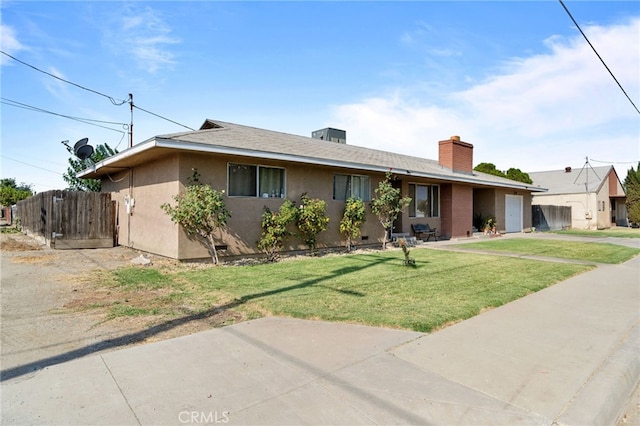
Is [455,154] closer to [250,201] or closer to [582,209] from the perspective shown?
[250,201]

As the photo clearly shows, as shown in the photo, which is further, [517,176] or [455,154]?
[517,176]

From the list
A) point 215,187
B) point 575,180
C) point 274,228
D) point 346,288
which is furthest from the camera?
point 575,180

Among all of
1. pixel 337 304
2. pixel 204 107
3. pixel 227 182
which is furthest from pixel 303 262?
pixel 204 107

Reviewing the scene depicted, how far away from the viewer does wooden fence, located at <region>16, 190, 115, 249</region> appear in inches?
510

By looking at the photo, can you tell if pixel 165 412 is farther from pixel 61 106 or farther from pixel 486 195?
pixel 486 195

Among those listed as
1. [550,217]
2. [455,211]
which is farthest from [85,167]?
[550,217]

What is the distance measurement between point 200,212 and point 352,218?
19.1 ft

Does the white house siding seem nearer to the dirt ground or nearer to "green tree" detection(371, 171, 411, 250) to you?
"green tree" detection(371, 171, 411, 250)

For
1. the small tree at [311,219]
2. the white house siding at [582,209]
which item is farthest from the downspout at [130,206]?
the white house siding at [582,209]

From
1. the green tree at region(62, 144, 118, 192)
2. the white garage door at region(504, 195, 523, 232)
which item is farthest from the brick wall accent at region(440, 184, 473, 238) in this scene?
the green tree at region(62, 144, 118, 192)

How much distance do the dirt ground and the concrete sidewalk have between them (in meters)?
0.35

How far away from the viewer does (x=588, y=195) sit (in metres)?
→ 31.9

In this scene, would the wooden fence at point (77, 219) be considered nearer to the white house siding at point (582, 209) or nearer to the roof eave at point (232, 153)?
the roof eave at point (232, 153)

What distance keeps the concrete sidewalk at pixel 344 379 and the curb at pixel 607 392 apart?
0.5 inches
